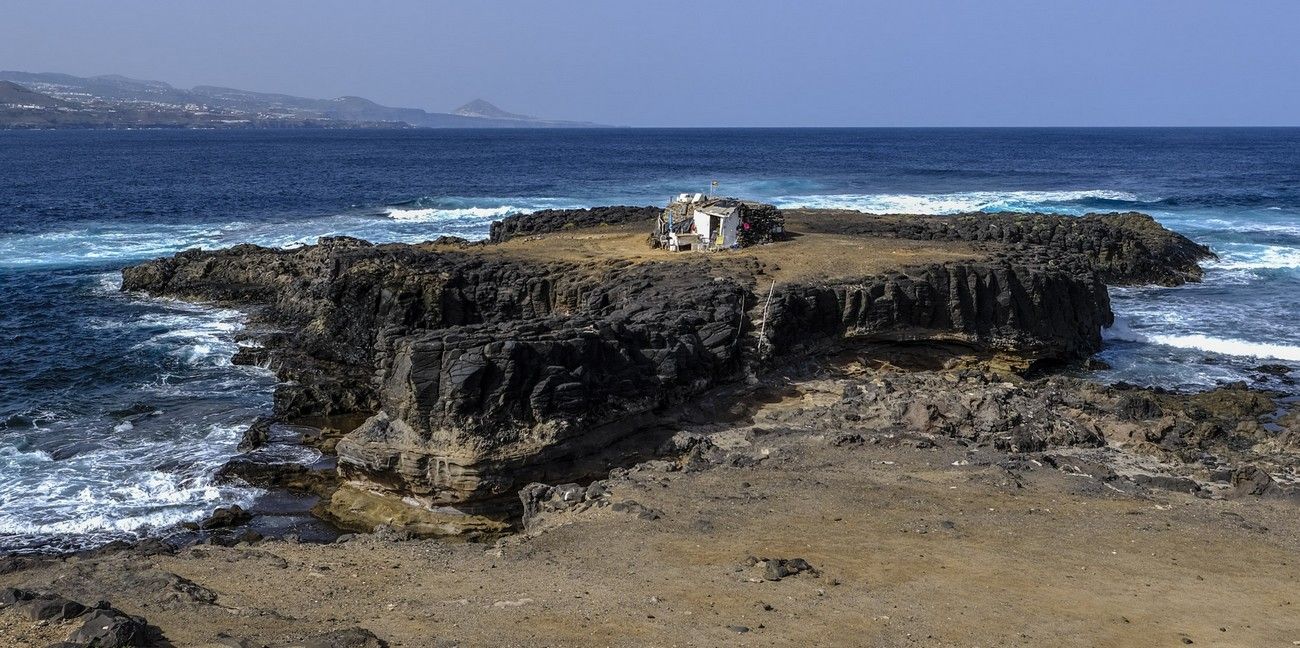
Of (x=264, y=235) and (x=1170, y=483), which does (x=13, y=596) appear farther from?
(x=264, y=235)

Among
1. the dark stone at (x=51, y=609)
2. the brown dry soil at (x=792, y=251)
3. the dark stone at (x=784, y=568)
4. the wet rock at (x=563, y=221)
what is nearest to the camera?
the dark stone at (x=51, y=609)

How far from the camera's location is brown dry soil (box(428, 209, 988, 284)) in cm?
3061

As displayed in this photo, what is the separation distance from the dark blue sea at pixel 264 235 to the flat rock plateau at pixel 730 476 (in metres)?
2.10

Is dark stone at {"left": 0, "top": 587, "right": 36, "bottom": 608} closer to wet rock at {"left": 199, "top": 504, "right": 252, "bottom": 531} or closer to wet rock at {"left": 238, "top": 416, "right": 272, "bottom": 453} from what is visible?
wet rock at {"left": 199, "top": 504, "right": 252, "bottom": 531}

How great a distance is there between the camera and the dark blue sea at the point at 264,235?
79.5 ft

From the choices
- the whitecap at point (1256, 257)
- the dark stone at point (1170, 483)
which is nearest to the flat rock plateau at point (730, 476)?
the dark stone at point (1170, 483)

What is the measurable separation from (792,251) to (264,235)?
35.3 m

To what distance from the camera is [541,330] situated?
21.9 meters

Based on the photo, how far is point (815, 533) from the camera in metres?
17.3

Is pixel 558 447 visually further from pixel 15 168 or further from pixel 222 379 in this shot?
pixel 15 168

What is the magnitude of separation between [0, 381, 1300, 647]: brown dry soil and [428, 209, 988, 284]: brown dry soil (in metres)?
11.0

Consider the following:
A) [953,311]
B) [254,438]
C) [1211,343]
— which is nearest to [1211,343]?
[1211,343]

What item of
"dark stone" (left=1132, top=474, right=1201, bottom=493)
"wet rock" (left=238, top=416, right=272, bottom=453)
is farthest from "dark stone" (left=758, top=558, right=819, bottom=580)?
"wet rock" (left=238, top=416, right=272, bottom=453)

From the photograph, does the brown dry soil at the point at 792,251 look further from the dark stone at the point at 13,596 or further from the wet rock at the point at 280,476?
the dark stone at the point at 13,596
